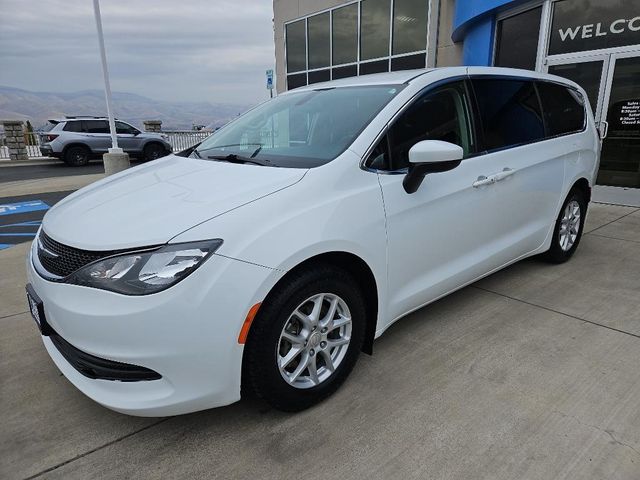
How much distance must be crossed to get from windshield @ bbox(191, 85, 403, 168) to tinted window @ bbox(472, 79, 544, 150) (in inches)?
30.3

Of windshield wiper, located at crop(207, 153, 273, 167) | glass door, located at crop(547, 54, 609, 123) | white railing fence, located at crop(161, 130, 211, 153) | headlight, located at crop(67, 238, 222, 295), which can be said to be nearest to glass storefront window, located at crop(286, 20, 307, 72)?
white railing fence, located at crop(161, 130, 211, 153)

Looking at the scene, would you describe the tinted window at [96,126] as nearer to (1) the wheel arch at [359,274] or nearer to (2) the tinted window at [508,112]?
(2) the tinted window at [508,112]

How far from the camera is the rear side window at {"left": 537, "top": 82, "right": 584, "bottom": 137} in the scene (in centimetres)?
370

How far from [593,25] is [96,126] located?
1613 cm

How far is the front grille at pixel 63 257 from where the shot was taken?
1.90m

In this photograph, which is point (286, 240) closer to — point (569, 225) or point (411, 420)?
point (411, 420)

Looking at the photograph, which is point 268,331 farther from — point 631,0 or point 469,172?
point 631,0

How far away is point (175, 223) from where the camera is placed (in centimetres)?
190

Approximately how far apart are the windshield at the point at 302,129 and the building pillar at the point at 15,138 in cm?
1831

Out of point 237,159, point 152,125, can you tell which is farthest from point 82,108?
point 237,159

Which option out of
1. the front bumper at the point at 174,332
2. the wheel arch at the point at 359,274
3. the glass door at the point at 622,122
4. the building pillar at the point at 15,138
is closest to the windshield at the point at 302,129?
the wheel arch at the point at 359,274

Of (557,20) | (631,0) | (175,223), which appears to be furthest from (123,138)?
(175,223)

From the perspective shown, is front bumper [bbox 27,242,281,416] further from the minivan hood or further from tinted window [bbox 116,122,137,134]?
tinted window [bbox 116,122,137,134]

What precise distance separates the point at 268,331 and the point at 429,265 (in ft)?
3.95
